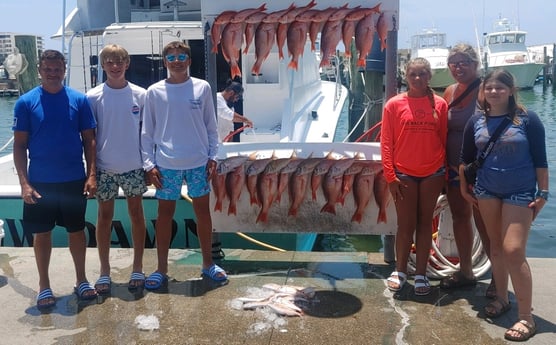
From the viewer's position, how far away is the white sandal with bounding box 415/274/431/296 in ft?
13.3

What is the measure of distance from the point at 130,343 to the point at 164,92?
1715 mm

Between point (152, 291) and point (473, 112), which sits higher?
point (473, 112)

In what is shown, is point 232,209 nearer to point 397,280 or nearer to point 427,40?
point 397,280

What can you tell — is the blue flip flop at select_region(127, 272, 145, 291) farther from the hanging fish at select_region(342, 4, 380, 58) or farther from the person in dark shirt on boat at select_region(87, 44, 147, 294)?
the hanging fish at select_region(342, 4, 380, 58)

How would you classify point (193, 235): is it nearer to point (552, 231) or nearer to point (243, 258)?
point (243, 258)

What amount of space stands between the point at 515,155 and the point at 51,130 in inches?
115

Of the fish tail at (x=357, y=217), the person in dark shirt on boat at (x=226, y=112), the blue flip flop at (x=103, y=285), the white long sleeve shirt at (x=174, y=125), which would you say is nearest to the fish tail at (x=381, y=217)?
the fish tail at (x=357, y=217)

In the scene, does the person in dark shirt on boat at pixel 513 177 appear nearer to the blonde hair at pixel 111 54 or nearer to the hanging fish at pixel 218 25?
the hanging fish at pixel 218 25

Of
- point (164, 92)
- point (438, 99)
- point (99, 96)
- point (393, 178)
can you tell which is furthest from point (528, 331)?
point (99, 96)

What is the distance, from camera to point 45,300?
394cm

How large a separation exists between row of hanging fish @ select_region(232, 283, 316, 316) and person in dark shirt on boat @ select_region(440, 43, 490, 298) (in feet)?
3.93

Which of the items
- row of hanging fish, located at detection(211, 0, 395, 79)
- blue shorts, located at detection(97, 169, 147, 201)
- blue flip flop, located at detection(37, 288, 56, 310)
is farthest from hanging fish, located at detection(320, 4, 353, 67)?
blue flip flop, located at detection(37, 288, 56, 310)

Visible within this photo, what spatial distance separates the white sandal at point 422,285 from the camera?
4.05 meters

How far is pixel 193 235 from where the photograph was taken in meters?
6.69
